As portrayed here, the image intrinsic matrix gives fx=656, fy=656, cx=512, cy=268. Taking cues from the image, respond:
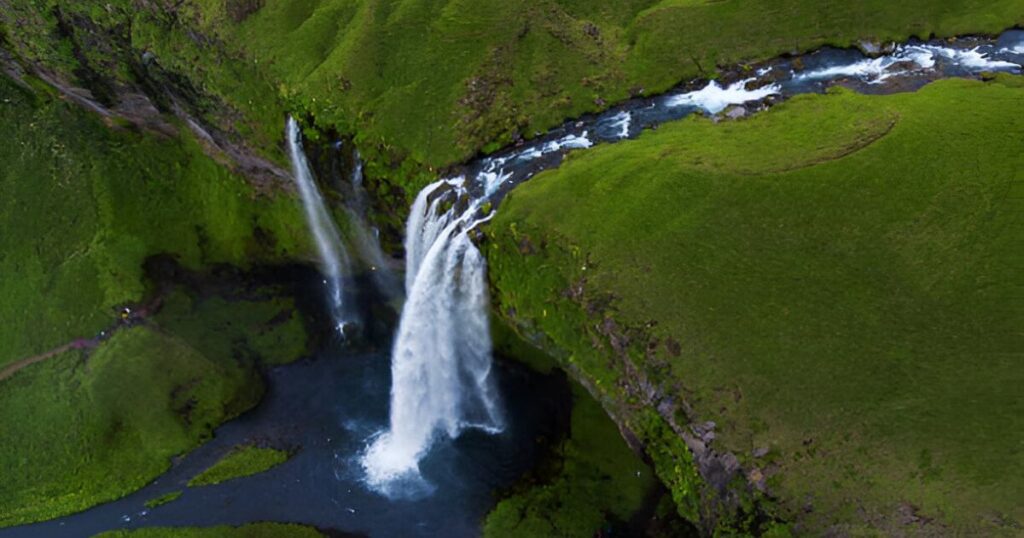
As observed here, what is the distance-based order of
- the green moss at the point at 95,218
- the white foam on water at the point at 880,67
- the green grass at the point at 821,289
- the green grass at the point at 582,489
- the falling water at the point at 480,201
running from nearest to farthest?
the green grass at the point at 821,289, the green grass at the point at 582,489, the falling water at the point at 480,201, the white foam on water at the point at 880,67, the green moss at the point at 95,218

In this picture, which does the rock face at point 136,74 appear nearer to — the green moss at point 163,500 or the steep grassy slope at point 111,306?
the steep grassy slope at point 111,306

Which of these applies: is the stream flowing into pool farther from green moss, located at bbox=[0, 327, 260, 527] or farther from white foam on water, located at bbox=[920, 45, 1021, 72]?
green moss, located at bbox=[0, 327, 260, 527]

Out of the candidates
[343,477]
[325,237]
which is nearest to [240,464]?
[343,477]

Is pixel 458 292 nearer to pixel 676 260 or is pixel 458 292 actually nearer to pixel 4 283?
pixel 676 260

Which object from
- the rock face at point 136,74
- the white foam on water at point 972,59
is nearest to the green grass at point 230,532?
the rock face at point 136,74

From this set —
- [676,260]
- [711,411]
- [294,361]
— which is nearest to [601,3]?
[676,260]

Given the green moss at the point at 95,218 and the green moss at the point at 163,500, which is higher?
the green moss at the point at 95,218

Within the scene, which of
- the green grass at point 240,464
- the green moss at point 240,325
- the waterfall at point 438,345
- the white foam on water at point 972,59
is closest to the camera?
the waterfall at point 438,345
